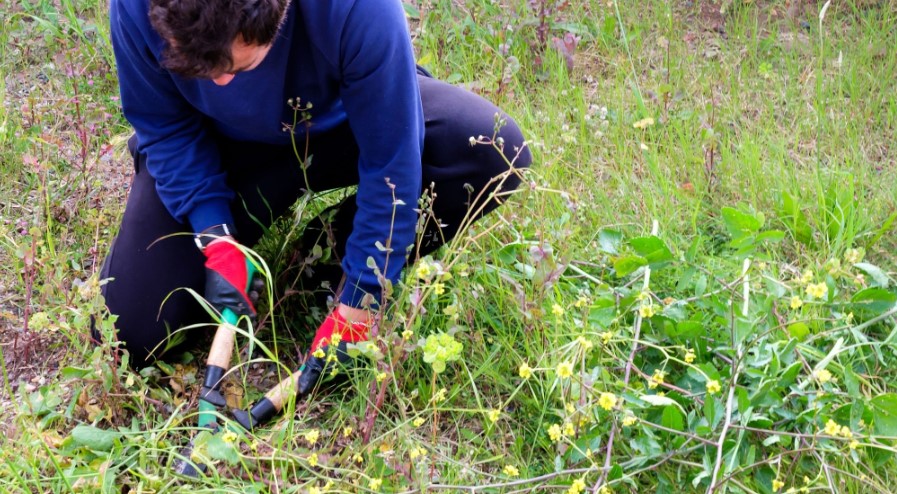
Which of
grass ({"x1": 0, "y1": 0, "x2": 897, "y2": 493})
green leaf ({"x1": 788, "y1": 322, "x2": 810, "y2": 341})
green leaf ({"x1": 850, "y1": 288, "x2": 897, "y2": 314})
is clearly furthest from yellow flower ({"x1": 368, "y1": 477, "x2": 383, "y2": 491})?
green leaf ({"x1": 850, "y1": 288, "x2": 897, "y2": 314})

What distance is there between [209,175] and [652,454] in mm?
1223

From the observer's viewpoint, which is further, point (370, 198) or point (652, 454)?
point (370, 198)

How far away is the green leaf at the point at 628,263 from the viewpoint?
77.9 inches

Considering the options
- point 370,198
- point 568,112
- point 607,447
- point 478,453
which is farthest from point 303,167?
point 568,112

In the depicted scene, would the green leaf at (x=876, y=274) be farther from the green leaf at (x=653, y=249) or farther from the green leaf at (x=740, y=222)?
the green leaf at (x=653, y=249)

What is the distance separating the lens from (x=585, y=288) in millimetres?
2207

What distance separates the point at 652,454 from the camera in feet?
5.61

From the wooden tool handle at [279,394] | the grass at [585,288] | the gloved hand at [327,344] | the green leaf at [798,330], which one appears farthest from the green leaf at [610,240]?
the wooden tool handle at [279,394]

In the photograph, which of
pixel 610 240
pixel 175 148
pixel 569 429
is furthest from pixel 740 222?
pixel 175 148

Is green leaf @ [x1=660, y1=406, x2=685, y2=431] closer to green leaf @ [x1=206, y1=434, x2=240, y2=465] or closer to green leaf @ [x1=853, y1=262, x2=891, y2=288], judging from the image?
green leaf @ [x1=853, y1=262, x2=891, y2=288]

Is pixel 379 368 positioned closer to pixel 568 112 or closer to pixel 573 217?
pixel 573 217

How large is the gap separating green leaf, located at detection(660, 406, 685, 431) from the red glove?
97cm

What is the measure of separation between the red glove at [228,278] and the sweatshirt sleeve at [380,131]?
0.80 feet

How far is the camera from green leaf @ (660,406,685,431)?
1696 mm
